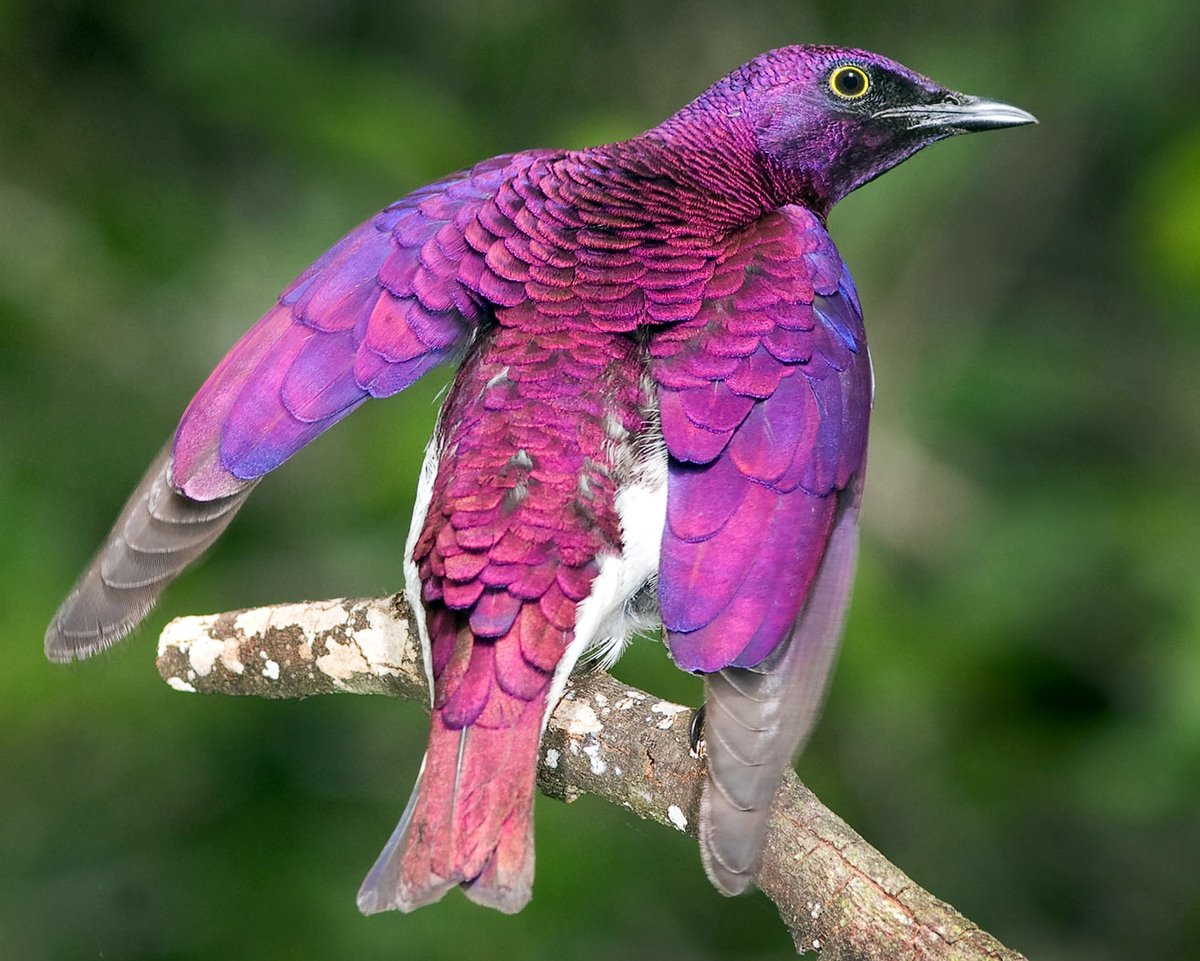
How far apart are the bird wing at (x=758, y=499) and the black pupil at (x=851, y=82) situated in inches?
21.1

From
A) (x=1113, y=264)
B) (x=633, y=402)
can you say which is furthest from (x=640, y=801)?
(x=1113, y=264)

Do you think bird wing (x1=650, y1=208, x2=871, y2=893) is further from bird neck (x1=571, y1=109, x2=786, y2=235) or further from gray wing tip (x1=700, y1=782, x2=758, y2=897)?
bird neck (x1=571, y1=109, x2=786, y2=235)

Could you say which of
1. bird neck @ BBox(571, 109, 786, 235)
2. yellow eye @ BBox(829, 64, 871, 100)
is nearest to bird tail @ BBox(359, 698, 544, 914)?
bird neck @ BBox(571, 109, 786, 235)

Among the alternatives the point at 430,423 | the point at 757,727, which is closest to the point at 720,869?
the point at 757,727

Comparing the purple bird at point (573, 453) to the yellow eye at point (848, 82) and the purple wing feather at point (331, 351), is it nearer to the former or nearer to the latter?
the purple wing feather at point (331, 351)

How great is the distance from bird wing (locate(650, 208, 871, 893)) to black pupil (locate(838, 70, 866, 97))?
1.76ft

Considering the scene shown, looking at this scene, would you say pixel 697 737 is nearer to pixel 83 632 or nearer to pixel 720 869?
pixel 720 869

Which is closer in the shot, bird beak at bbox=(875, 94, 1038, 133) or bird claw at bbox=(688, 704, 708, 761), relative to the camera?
bird claw at bbox=(688, 704, 708, 761)

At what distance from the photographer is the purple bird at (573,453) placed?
227cm

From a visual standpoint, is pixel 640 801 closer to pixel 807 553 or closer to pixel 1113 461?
pixel 807 553

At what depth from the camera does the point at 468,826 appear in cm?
221

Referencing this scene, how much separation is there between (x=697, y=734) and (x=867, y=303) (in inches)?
98.4

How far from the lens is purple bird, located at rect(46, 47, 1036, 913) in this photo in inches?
89.2

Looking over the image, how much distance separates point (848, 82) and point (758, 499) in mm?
1111
